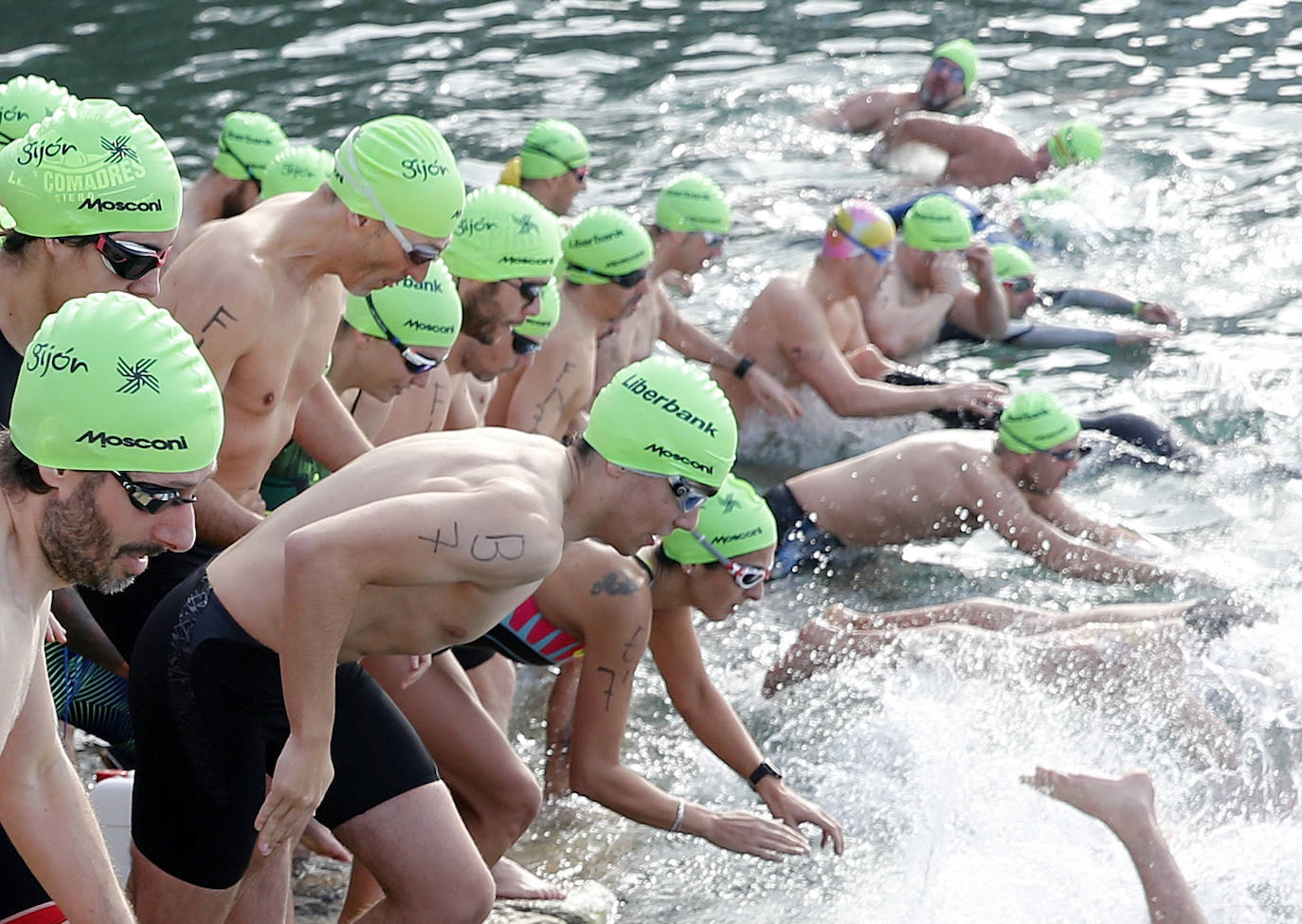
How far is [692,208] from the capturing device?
8539 millimetres

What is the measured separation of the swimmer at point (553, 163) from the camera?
9047 mm

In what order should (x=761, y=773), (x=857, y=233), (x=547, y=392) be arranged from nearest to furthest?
(x=761, y=773) < (x=547, y=392) < (x=857, y=233)

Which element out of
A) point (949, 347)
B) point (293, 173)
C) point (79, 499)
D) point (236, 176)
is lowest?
point (949, 347)

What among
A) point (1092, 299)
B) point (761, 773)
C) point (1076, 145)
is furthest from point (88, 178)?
point (1076, 145)

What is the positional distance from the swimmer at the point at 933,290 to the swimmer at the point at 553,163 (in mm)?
2190

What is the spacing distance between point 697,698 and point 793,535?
88.9 inches

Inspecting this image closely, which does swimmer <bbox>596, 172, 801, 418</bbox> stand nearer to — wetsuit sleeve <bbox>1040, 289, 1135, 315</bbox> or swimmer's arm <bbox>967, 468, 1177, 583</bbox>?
swimmer's arm <bbox>967, 468, 1177, 583</bbox>

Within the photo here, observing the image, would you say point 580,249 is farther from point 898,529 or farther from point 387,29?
point 387,29

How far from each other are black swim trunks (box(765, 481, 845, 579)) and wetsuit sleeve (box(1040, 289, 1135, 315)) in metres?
4.25

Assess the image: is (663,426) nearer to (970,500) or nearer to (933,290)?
(970,500)

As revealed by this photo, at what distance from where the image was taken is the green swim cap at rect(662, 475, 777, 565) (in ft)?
17.6

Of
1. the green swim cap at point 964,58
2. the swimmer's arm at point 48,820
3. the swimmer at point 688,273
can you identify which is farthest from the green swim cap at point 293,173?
the green swim cap at point 964,58

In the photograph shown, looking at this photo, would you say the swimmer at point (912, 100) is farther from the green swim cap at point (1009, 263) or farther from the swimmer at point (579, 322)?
the swimmer at point (579, 322)

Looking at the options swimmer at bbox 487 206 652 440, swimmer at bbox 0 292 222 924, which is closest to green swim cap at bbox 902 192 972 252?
swimmer at bbox 487 206 652 440
